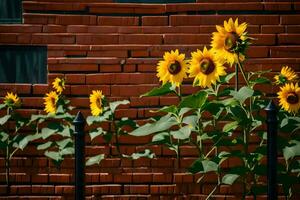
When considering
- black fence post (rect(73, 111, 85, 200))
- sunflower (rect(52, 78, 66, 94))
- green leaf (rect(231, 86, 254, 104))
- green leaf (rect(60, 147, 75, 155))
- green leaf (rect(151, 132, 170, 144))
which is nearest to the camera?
black fence post (rect(73, 111, 85, 200))

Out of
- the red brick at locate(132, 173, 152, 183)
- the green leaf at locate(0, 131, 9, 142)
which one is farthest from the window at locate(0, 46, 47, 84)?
the red brick at locate(132, 173, 152, 183)

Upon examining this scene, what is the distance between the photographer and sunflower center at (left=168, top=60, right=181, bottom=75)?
11.0 ft

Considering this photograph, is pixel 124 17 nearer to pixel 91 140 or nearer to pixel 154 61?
pixel 154 61

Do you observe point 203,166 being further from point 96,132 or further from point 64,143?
point 64,143

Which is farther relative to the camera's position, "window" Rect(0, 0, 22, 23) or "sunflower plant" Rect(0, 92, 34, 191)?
"window" Rect(0, 0, 22, 23)

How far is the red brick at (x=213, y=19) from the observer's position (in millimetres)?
4078

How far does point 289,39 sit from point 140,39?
1.19 metres

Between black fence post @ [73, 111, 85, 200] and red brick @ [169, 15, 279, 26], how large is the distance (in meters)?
1.67

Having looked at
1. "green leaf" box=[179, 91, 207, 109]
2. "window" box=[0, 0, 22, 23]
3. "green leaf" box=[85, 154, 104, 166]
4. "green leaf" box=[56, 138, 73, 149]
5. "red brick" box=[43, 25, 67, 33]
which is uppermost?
"window" box=[0, 0, 22, 23]

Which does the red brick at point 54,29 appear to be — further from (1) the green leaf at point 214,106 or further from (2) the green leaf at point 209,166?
(2) the green leaf at point 209,166

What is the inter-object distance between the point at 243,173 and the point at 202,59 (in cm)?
76

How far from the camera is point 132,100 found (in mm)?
4105

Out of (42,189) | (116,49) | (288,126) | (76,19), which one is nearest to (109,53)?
(116,49)

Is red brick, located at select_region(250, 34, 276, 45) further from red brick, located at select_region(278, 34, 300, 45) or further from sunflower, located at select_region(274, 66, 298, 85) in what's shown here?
sunflower, located at select_region(274, 66, 298, 85)
